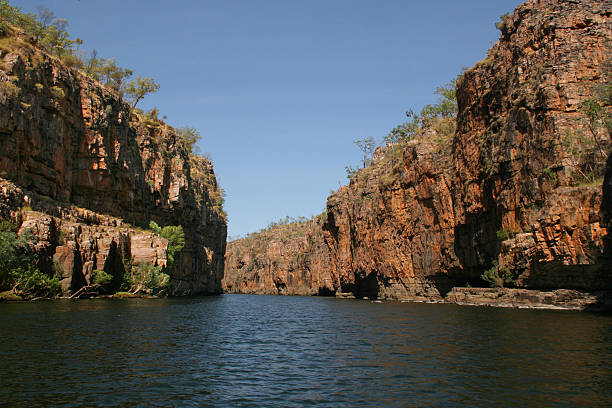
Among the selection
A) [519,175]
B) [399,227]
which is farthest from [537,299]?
[399,227]

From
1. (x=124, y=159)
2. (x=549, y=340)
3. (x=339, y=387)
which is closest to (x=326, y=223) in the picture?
(x=124, y=159)

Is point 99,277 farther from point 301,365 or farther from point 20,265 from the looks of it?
point 301,365

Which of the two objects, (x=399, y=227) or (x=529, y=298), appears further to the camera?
(x=399, y=227)

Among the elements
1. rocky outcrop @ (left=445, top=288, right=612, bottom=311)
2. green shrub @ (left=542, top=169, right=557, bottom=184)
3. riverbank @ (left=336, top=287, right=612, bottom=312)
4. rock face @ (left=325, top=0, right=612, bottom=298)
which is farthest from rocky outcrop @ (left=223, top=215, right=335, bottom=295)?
green shrub @ (left=542, top=169, right=557, bottom=184)

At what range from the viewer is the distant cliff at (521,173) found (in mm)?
47562

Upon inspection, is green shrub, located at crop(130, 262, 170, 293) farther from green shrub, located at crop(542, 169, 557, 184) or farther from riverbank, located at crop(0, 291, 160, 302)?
green shrub, located at crop(542, 169, 557, 184)

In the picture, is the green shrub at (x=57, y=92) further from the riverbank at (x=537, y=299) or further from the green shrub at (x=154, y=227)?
the riverbank at (x=537, y=299)

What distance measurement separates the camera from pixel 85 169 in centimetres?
7488

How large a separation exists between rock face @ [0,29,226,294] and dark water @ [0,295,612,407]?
25713 millimetres

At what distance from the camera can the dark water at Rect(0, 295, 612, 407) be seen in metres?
16.0

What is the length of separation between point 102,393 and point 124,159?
7250 cm

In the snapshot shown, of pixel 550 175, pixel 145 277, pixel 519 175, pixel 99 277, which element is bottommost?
pixel 145 277

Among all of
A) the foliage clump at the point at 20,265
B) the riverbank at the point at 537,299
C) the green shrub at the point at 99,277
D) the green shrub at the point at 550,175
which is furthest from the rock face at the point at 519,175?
the foliage clump at the point at 20,265

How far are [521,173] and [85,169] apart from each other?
63184mm
